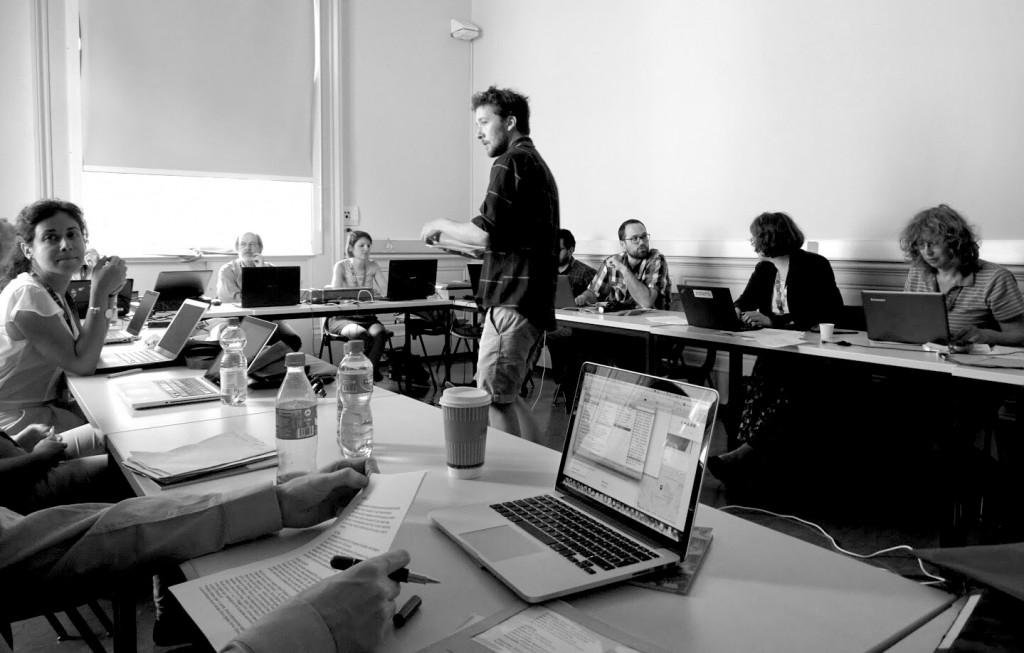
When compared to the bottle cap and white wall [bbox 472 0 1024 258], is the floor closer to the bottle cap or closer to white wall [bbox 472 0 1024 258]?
the bottle cap

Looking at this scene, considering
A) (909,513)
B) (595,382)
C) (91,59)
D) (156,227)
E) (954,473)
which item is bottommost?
(909,513)

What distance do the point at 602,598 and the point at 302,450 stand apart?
686mm

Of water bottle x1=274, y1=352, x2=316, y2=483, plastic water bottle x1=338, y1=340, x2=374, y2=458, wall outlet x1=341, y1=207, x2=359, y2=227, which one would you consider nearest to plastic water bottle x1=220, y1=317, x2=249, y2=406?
plastic water bottle x1=338, y1=340, x2=374, y2=458

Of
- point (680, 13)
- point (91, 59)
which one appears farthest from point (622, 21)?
point (91, 59)

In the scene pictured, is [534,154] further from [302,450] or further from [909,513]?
[909,513]

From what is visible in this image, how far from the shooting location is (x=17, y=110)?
513cm

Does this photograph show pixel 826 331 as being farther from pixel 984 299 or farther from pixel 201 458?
pixel 201 458

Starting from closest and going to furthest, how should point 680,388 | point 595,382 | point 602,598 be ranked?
point 602,598, point 680,388, point 595,382

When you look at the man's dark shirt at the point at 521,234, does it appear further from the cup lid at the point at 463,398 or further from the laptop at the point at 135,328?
the laptop at the point at 135,328

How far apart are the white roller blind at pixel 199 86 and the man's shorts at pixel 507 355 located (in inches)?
165

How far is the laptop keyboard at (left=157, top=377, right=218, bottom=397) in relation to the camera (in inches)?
79.5

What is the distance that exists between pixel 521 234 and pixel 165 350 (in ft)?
4.52

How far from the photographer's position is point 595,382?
114cm

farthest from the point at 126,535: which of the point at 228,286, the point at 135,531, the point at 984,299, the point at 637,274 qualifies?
the point at 228,286
